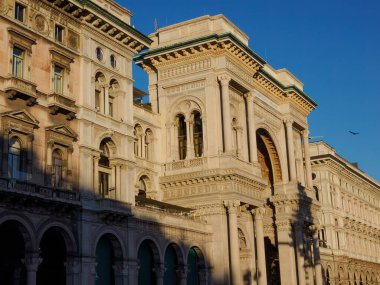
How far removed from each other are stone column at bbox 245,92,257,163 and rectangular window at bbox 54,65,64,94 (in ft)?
75.3

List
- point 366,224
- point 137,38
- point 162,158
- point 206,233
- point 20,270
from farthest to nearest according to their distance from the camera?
point 366,224 → point 162,158 → point 206,233 → point 137,38 → point 20,270

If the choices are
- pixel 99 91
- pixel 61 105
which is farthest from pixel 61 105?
pixel 99 91

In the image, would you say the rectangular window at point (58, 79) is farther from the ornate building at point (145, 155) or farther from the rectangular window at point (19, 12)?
the rectangular window at point (19, 12)

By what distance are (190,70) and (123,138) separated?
14506mm

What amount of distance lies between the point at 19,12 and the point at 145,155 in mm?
20362

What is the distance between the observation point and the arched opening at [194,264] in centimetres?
4843

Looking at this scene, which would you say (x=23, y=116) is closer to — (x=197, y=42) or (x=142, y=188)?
(x=142, y=188)

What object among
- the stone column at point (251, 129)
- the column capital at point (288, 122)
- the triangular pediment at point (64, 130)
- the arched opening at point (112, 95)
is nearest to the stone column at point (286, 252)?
the stone column at point (251, 129)

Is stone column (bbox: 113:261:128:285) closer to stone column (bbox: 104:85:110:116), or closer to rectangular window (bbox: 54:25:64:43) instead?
stone column (bbox: 104:85:110:116)

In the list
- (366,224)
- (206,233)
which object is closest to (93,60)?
(206,233)

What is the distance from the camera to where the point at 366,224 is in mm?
100000

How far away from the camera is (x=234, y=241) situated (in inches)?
1956

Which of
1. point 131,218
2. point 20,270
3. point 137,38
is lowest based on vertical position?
point 20,270

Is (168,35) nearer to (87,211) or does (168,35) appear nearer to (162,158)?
(162,158)
